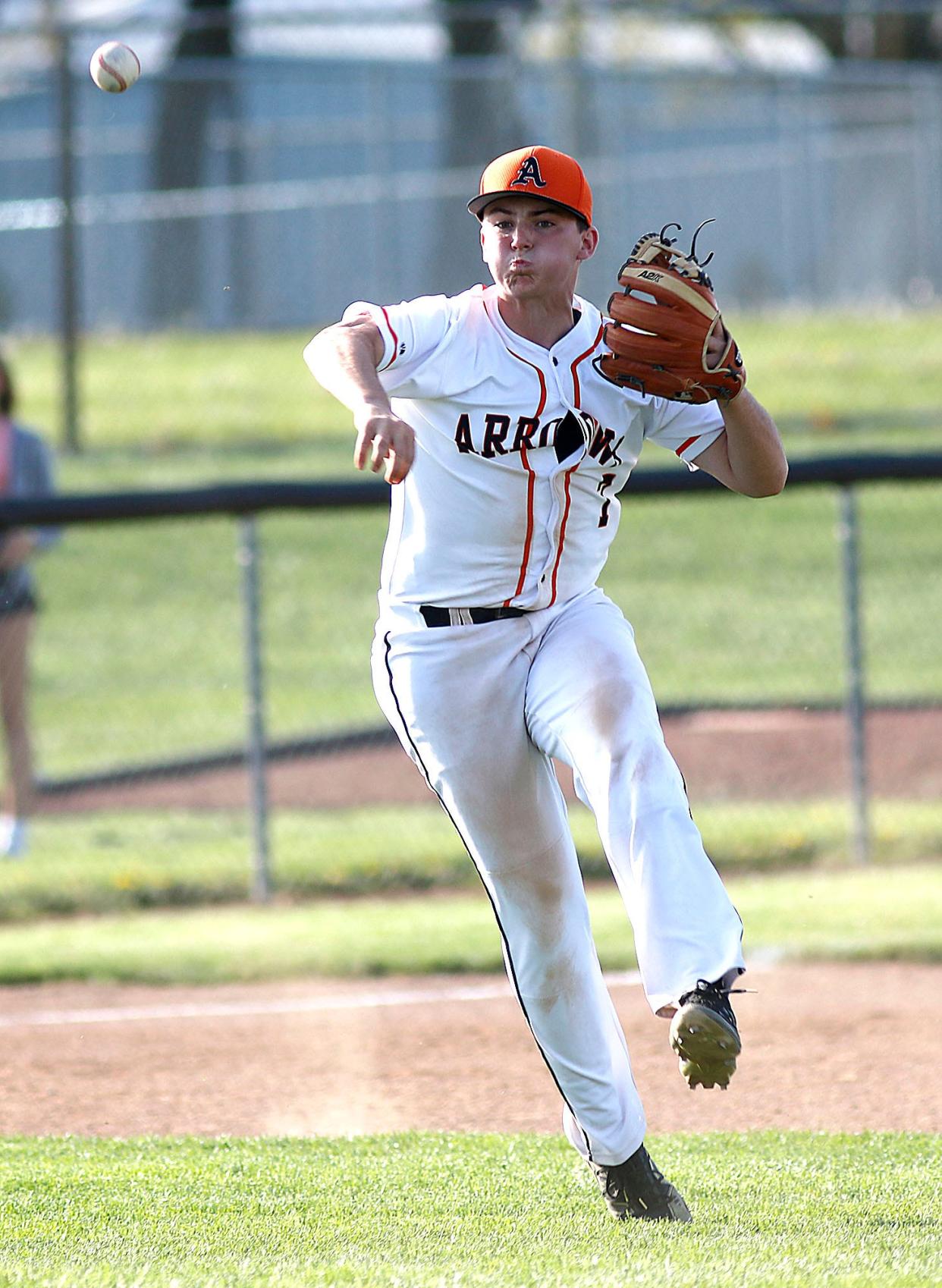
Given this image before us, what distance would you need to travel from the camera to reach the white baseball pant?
3.70 m

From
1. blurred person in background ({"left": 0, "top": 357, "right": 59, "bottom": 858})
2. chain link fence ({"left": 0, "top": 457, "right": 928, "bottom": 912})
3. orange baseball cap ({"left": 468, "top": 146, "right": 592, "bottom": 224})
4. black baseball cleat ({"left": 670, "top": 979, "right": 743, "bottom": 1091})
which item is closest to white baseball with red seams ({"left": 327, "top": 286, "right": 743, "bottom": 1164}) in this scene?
orange baseball cap ({"left": 468, "top": 146, "right": 592, "bottom": 224})

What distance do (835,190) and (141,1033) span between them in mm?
13497

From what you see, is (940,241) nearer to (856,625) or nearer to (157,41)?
(157,41)

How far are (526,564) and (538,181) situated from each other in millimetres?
794

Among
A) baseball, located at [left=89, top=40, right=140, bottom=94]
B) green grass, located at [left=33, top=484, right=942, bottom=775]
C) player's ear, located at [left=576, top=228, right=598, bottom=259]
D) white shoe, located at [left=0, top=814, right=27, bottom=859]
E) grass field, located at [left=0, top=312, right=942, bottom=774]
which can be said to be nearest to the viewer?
player's ear, located at [left=576, top=228, right=598, bottom=259]

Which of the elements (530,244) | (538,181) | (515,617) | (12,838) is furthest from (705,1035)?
(12,838)

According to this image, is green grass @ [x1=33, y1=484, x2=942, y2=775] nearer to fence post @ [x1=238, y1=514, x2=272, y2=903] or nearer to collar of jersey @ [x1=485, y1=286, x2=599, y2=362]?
fence post @ [x1=238, y1=514, x2=272, y2=903]

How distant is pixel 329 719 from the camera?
37.4ft

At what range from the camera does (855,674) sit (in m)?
8.09

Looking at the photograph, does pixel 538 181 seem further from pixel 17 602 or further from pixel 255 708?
Result: pixel 17 602

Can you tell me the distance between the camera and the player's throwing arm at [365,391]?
3.29 meters

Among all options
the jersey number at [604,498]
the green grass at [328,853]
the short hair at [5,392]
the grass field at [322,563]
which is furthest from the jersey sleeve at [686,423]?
the grass field at [322,563]

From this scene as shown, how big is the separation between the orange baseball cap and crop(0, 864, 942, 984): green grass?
3.60 meters

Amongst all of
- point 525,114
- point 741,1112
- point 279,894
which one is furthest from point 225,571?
point 741,1112
